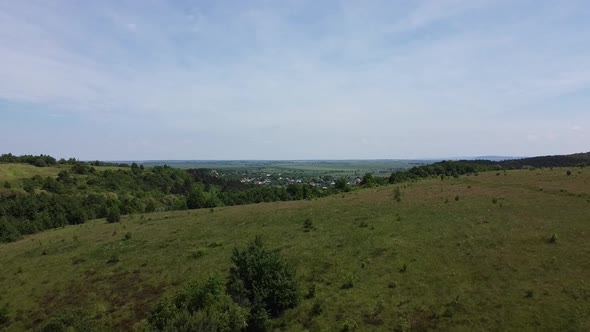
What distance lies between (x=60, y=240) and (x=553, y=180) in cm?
6949

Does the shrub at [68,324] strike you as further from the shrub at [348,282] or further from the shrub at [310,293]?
the shrub at [348,282]

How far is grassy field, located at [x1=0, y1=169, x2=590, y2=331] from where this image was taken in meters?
21.3

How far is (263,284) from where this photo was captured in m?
25.7

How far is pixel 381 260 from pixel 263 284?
391 inches

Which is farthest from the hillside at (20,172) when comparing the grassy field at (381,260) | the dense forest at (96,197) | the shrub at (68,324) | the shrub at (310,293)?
the shrub at (310,293)

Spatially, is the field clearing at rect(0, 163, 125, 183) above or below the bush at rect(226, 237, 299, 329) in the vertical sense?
above

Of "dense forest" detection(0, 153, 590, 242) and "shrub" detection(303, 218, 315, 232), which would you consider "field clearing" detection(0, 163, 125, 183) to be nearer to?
"dense forest" detection(0, 153, 590, 242)

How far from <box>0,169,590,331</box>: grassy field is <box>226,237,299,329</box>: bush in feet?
3.37

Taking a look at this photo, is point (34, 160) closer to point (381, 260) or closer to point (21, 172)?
point (21, 172)

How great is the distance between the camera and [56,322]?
80.3 ft

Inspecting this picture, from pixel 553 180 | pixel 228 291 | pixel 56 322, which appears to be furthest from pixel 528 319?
pixel 553 180

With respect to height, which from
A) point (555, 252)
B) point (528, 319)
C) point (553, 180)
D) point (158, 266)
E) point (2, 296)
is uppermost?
point (553, 180)

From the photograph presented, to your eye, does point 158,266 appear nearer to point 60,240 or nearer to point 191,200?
point 60,240

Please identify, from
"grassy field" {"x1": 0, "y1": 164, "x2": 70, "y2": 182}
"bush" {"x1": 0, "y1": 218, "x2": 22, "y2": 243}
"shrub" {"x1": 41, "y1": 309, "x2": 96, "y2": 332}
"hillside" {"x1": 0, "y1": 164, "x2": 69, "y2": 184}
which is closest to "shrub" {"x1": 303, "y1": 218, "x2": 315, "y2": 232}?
"shrub" {"x1": 41, "y1": 309, "x2": 96, "y2": 332}
